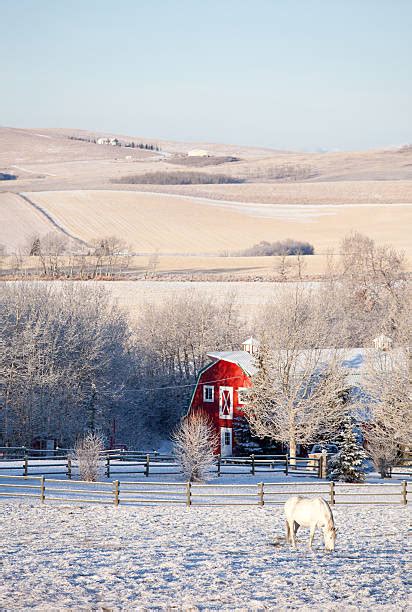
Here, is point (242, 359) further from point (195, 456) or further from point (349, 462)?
point (195, 456)

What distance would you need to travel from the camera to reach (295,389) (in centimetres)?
4184

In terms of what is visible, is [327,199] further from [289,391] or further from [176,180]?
[289,391]

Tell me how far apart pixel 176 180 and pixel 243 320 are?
411ft

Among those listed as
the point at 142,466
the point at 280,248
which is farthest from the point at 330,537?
the point at 280,248

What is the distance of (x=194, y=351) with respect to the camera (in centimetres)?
6738

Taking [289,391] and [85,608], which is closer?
[85,608]

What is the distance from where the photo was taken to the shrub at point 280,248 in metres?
113

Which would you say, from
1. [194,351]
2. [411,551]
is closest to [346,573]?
[411,551]

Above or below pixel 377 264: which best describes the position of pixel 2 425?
below

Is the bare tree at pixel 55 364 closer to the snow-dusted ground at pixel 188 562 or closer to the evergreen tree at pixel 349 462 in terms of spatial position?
the evergreen tree at pixel 349 462

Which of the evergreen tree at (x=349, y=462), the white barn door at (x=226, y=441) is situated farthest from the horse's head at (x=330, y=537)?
the white barn door at (x=226, y=441)

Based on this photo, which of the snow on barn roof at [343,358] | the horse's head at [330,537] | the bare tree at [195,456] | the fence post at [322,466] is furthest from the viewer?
the snow on barn roof at [343,358]

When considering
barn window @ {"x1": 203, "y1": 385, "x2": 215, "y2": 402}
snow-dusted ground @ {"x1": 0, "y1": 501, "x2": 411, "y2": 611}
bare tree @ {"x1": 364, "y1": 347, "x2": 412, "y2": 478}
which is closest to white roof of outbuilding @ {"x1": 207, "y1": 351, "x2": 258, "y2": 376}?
barn window @ {"x1": 203, "y1": 385, "x2": 215, "y2": 402}

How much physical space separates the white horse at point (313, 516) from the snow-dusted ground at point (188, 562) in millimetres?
360
